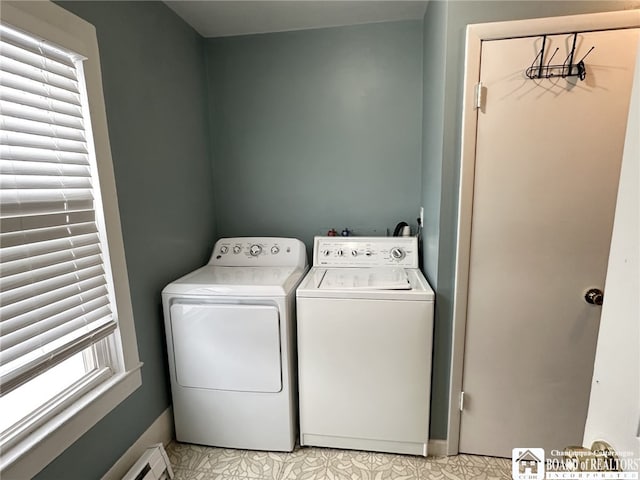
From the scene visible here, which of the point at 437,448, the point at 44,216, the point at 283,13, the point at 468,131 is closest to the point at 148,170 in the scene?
the point at 44,216

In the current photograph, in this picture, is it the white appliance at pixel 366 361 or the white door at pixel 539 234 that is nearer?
the white door at pixel 539 234

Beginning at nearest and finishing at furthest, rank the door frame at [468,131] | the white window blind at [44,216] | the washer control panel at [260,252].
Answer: the white window blind at [44,216] → the door frame at [468,131] → the washer control panel at [260,252]

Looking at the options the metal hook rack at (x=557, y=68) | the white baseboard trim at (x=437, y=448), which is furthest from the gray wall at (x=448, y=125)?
the metal hook rack at (x=557, y=68)

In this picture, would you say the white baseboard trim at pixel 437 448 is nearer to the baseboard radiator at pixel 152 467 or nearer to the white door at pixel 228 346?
the white door at pixel 228 346

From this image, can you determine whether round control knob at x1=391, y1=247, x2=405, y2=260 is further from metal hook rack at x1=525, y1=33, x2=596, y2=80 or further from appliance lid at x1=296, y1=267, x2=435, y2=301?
metal hook rack at x1=525, y1=33, x2=596, y2=80

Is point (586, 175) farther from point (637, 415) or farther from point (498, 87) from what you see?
point (637, 415)

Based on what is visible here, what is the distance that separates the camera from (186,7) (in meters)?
1.85

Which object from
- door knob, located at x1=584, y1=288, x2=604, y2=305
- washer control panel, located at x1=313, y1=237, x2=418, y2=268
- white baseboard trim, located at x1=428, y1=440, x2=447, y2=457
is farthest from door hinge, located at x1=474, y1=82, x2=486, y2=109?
white baseboard trim, located at x1=428, y1=440, x2=447, y2=457

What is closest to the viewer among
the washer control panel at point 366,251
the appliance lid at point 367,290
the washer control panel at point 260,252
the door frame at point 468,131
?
the door frame at point 468,131

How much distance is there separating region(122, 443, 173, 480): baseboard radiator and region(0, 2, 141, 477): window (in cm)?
32

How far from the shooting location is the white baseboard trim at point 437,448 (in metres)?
1.74

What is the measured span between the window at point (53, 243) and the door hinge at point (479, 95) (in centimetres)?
158

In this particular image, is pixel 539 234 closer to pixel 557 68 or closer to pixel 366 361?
pixel 557 68

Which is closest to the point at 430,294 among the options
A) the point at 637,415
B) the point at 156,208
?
the point at 637,415
